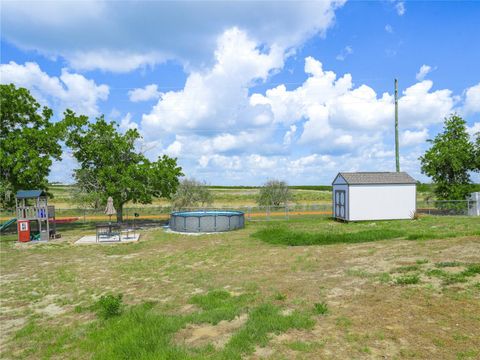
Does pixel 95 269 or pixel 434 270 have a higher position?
pixel 434 270

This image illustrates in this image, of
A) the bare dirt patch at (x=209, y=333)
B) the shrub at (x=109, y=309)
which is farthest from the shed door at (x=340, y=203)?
the shrub at (x=109, y=309)

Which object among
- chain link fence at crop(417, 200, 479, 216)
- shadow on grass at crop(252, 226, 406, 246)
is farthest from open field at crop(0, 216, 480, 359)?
chain link fence at crop(417, 200, 479, 216)

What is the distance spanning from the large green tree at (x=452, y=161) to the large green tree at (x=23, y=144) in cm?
3372

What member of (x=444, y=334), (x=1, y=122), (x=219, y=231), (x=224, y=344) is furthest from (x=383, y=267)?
(x=1, y=122)

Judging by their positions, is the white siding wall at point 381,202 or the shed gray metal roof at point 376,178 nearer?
the white siding wall at point 381,202

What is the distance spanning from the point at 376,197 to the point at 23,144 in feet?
88.0

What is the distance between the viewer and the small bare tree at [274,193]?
46.9 m

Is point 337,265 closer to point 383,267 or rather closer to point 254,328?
point 383,267

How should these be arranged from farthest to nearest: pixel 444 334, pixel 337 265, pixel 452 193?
1. pixel 452 193
2. pixel 337 265
3. pixel 444 334

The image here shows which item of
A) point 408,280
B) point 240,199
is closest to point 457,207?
point 408,280

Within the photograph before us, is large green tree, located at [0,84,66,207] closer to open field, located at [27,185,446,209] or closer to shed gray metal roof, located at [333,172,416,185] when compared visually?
open field, located at [27,185,446,209]

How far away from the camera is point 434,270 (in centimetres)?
937

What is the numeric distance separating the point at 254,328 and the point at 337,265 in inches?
231

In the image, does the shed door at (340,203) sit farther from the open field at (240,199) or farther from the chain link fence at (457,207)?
the open field at (240,199)
